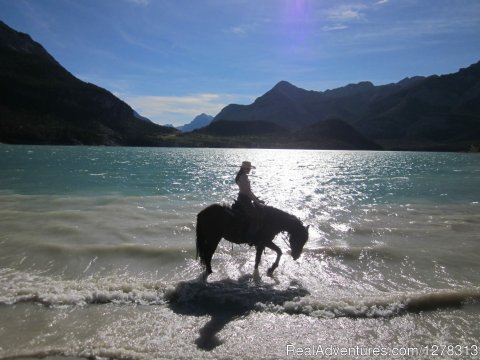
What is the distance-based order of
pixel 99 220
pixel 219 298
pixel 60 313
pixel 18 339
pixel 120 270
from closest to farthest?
pixel 18 339 → pixel 60 313 → pixel 219 298 → pixel 120 270 → pixel 99 220

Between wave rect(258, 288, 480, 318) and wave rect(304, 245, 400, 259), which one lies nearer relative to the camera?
wave rect(258, 288, 480, 318)

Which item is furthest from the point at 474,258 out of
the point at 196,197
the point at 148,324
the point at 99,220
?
the point at 196,197

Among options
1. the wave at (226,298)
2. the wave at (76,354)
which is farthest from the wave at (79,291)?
the wave at (76,354)

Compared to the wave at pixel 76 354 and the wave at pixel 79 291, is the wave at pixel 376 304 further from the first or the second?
the wave at pixel 76 354

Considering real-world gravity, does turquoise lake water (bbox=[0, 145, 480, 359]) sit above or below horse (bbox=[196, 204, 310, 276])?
below

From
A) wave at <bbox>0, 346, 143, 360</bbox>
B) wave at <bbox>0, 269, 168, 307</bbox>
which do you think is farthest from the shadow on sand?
wave at <bbox>0, 346, 143, 360</bbox>

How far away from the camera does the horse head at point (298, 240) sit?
10633 mm

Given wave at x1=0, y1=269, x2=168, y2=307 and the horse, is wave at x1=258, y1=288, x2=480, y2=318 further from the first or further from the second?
wave at x1=0, y1=269, x2=168, y2=307

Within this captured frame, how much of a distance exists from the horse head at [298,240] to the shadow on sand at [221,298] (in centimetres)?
143

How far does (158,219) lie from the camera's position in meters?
17.6

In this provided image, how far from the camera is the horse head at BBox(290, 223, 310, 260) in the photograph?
1063cm

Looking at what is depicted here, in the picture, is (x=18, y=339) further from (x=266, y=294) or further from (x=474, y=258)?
(x=474, y=258)

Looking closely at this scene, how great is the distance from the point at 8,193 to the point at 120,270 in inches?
788

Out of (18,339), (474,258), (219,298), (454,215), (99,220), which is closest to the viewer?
(18,339)
